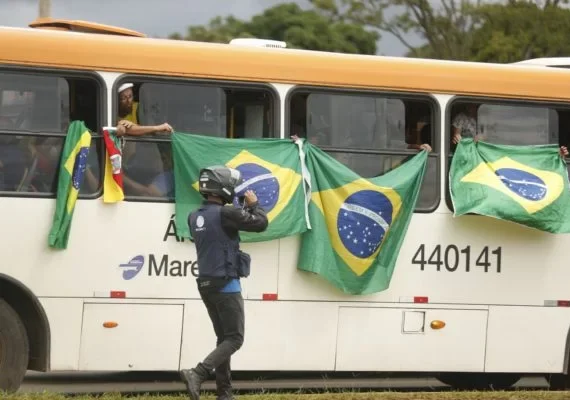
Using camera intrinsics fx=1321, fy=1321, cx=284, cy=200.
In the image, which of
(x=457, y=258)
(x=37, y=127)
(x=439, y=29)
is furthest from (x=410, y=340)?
(x=439, y=29)

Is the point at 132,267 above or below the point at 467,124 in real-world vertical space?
below

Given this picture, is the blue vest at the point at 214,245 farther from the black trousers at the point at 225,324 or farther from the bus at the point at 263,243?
the bus at the point at 263,243

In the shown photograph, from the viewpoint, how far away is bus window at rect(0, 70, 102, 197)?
1059 centimetres

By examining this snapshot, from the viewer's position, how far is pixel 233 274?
9797 millimetres

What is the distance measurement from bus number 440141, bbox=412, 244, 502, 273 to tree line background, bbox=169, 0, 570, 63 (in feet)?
104

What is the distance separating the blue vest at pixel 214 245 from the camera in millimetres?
9766

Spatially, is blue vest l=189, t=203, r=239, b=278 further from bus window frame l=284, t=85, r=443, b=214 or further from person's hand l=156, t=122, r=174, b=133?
bus window frame l=284, t=85, r=443, b=214

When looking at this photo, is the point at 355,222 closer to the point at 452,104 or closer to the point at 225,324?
the point at 452,104

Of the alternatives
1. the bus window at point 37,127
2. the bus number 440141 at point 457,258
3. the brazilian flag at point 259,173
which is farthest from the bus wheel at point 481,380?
the bus window at point 37,127

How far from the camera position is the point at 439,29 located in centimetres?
4522

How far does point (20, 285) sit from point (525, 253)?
15.0ft

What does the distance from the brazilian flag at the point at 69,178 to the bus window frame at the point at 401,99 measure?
182 centimetres

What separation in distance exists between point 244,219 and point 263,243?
62.9 inches

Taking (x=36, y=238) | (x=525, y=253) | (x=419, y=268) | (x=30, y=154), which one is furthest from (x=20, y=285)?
(x=525, y=253)
